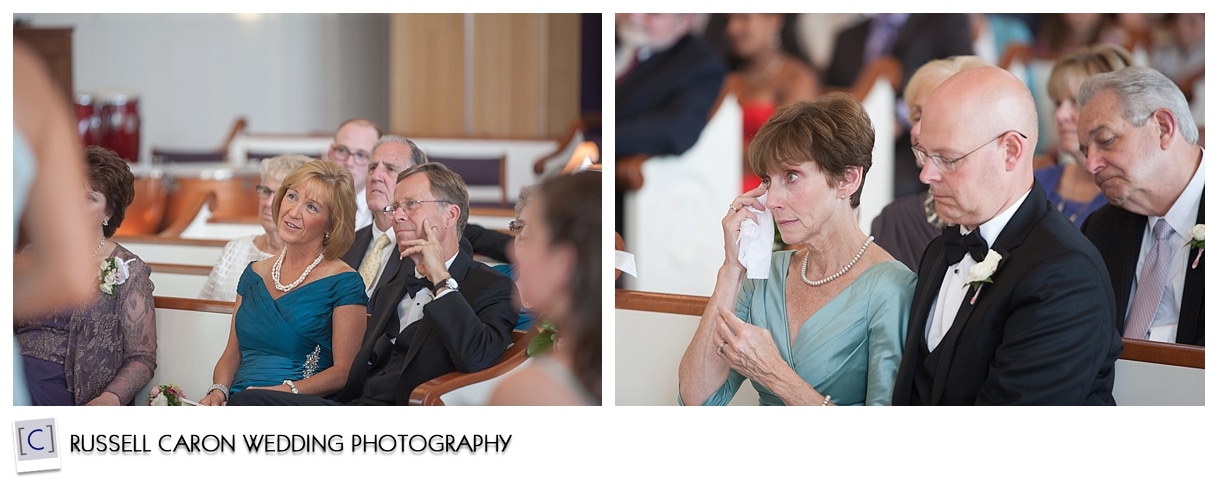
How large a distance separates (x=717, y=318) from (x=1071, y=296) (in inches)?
31.4

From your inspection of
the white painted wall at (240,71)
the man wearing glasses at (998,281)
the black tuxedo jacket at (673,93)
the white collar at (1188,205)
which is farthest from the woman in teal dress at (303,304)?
the white painted wall at (240,71)

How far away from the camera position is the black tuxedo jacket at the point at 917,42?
4.93 metres

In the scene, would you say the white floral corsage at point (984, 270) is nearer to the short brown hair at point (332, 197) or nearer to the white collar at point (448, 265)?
the white collar at point (448, 265)

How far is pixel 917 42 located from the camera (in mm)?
5090

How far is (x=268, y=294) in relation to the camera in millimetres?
2951

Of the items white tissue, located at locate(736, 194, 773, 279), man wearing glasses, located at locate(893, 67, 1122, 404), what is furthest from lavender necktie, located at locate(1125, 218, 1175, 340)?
white tissue, located at locate(736, 194, 773, 279)

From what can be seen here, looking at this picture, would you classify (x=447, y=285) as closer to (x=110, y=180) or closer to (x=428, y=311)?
(x=428, y=311)

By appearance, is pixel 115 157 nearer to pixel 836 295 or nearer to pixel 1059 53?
pixel 836 295

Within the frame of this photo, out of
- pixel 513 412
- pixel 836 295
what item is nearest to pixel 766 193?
pixel 836 295

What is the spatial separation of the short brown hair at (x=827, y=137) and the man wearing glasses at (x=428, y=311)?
773mm

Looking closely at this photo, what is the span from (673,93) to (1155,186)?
1331mm

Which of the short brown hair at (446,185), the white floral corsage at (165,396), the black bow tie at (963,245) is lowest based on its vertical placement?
the white floral corsage at (165,396)

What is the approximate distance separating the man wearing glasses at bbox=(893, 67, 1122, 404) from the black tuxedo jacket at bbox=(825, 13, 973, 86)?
2431mm

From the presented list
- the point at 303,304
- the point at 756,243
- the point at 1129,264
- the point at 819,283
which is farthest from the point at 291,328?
the point at 1129,264
